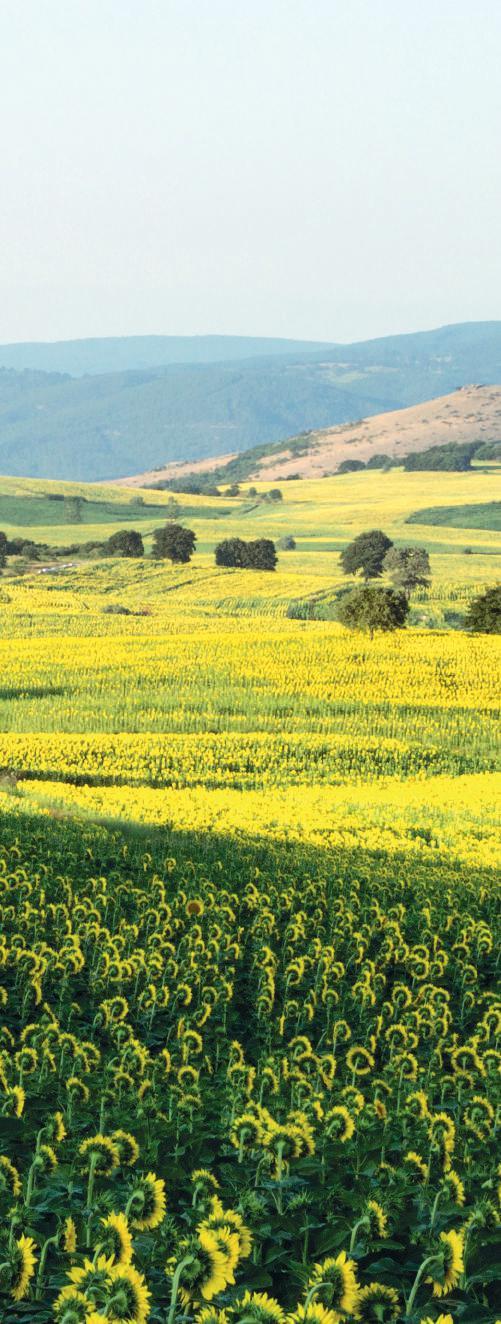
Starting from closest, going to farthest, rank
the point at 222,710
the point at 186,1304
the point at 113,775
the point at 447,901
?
the point at 186,1304 → the point at 447,901 → the point at 113,775 → the point at 222,710

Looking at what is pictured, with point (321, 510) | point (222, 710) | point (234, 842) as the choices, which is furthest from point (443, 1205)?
point (321, 510)

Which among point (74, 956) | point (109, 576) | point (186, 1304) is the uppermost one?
point (186, 1304)

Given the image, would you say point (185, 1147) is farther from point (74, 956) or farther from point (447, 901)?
point (447, 901)

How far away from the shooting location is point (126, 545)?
12119 cm

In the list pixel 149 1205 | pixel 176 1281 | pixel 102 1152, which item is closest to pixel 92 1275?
pixel 176 1281

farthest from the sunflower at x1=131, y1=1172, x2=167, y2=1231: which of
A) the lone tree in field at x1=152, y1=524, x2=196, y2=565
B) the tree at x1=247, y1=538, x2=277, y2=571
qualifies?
the tree at x1=247, y1=538, x2=277, y2=571

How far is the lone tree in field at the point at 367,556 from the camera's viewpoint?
11093cm

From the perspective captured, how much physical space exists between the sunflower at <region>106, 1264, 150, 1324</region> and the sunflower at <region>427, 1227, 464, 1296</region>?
4.81ft

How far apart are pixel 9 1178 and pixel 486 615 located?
219 feet

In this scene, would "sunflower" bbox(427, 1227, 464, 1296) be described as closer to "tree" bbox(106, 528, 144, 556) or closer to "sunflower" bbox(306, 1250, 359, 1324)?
"sunflower" bbox(306, 1250, 359, 1324)

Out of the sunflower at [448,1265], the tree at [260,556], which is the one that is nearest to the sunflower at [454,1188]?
the sunflower at [448,1265]

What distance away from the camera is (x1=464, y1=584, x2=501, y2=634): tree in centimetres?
7150

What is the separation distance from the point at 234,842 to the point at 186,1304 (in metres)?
18.0

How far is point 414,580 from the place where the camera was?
9750 centimetres
